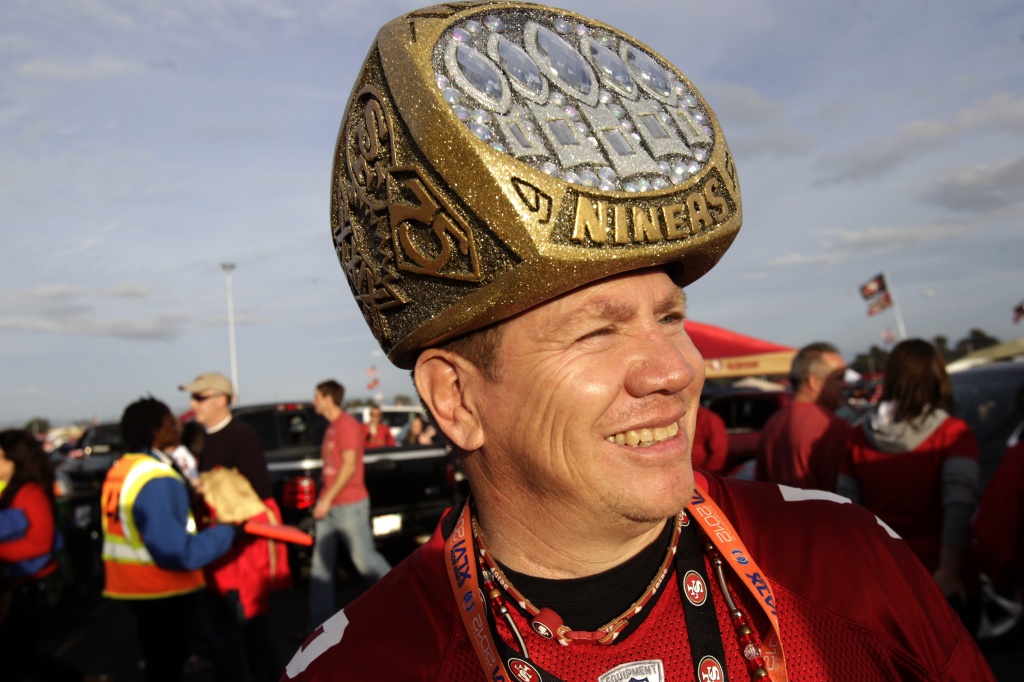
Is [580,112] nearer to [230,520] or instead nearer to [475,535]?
[475,535]

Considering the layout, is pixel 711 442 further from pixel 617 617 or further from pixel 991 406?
pixel 617 617

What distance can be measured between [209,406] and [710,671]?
5.96m

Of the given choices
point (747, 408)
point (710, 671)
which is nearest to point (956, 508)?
point (710, 671)

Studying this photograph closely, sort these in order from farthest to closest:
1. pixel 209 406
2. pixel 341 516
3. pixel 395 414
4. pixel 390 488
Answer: pixel 395 414 → pixel 390 488 → pixel 341 516 → pixel 209 406

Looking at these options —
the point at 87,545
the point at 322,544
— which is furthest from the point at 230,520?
the point at 87,545

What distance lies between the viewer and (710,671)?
143 cm

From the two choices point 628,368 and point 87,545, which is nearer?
point 628,368

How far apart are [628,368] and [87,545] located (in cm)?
924

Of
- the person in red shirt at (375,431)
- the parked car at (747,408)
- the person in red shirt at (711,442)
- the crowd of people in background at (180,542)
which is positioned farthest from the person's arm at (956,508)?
the person in red shirt at (375,431)

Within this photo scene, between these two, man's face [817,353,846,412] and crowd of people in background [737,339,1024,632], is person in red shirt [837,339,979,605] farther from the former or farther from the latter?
man's face [817,353,846,412]

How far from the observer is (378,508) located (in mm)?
8820

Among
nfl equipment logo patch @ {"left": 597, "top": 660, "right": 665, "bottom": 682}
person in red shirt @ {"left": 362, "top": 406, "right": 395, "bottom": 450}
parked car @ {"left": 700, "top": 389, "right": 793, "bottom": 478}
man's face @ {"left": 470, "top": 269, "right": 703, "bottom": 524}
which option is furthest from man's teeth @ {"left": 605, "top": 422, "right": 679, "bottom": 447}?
person in red shirt @ {"left": 362, "top": 406, "right": 395, "bottom": 450}

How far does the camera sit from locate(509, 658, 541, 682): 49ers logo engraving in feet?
4.78

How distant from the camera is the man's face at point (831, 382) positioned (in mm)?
5246
